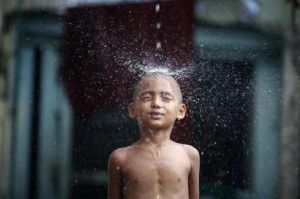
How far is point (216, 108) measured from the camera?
3.96 meters

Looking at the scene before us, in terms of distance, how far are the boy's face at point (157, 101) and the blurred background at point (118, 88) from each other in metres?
1.39

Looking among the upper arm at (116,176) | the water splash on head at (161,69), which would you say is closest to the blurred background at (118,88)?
the water splash on head at (161,69)

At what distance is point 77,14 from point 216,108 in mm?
1141

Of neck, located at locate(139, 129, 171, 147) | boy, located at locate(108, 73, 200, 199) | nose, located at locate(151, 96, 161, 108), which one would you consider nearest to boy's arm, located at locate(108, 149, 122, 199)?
boy, located at locate(108, 73, 200, 199)

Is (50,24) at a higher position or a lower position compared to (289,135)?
higher

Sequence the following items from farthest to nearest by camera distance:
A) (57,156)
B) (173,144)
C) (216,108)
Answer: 1. (57,156)
2. (216,108)
3. (173,144)

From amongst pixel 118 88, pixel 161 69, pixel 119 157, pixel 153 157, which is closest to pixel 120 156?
pixel 119 157

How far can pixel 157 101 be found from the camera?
263 centimetres

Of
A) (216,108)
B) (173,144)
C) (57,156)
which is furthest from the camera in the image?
(57,156)

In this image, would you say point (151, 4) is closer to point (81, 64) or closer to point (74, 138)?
point (81, 64)

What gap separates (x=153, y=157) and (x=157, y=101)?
237mm

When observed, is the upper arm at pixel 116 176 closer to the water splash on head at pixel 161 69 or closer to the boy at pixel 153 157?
the boy at pixel 153 157

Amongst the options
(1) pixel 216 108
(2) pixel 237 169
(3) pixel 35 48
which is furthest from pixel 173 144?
(3) pixel 35 48

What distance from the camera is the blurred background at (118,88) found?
4137 millimetres
